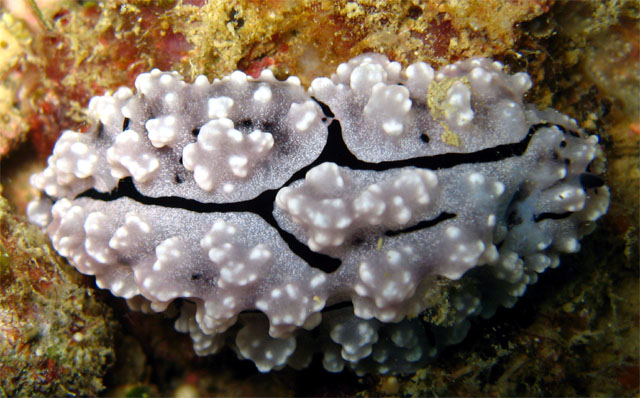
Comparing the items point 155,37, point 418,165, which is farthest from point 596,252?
point 155,37

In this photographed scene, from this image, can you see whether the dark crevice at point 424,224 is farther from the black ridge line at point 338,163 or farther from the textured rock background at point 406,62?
the textured rock background at point 406,62

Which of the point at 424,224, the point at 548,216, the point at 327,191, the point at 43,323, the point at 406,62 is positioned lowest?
the point at 43,323

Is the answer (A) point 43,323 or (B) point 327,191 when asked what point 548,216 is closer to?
(B) point 327,191

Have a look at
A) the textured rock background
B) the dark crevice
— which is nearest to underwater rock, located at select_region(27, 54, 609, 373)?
the dark crevice

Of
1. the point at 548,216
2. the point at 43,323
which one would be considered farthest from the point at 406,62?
the point at 43,323

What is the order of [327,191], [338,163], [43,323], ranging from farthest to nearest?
[43,323], [338,163], [327,191]

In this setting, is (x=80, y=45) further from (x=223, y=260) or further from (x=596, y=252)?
(x=596, y=252)
